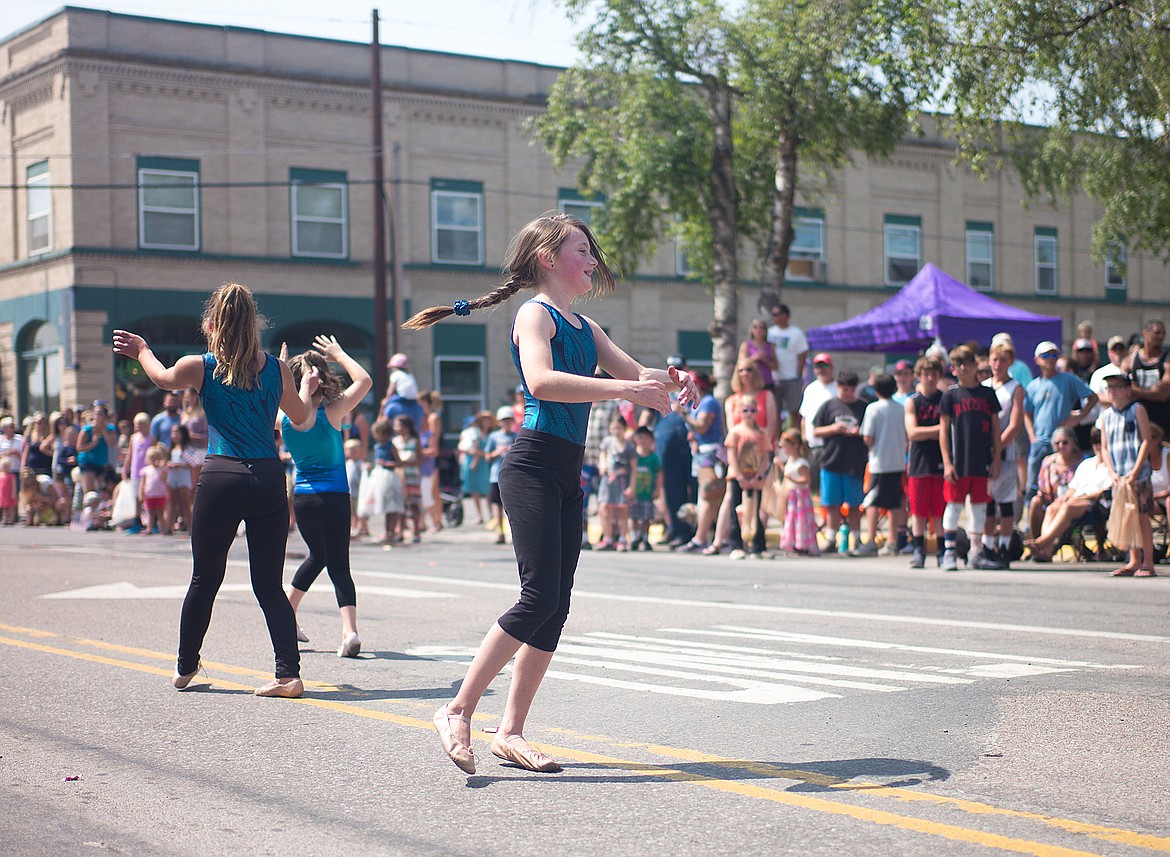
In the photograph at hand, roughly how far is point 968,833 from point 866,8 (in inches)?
634

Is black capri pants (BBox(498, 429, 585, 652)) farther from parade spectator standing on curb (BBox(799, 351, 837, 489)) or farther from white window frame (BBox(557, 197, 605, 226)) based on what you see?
white window frame (BBox(557, 197, 605, 226))

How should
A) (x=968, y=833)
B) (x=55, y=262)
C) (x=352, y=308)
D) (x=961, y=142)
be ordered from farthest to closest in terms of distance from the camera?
(x=352, y=308) < (x=55, y=262) < (x=961, y=142) < (x=968, y=833)

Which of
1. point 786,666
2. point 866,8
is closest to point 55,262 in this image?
point 866,8

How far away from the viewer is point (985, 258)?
44.3 m

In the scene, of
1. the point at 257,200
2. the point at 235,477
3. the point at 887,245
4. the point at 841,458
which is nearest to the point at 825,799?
the point at 235,477

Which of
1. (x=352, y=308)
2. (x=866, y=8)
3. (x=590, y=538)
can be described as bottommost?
(x=590, y=538)

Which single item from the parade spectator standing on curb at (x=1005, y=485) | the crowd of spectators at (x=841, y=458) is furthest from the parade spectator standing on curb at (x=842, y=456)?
the parade spectator standing on curb at (x=1005, y=485)

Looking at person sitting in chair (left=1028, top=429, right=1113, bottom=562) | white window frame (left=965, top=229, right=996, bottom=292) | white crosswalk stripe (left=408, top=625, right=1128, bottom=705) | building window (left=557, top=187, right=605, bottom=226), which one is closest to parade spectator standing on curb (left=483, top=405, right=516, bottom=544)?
person sitting in chair (left=1028, top=429, right=1113, bottom=562)

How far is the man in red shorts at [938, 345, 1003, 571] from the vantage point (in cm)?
1324

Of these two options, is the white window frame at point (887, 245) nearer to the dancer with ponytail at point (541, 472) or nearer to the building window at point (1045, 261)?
the building window at point (1045, 261)

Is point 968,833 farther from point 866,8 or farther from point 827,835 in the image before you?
point 866,8

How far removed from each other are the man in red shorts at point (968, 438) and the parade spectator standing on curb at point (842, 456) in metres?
2.32

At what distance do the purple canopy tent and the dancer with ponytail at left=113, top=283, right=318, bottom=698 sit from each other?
573 inches

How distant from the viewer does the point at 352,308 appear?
3466 cm
